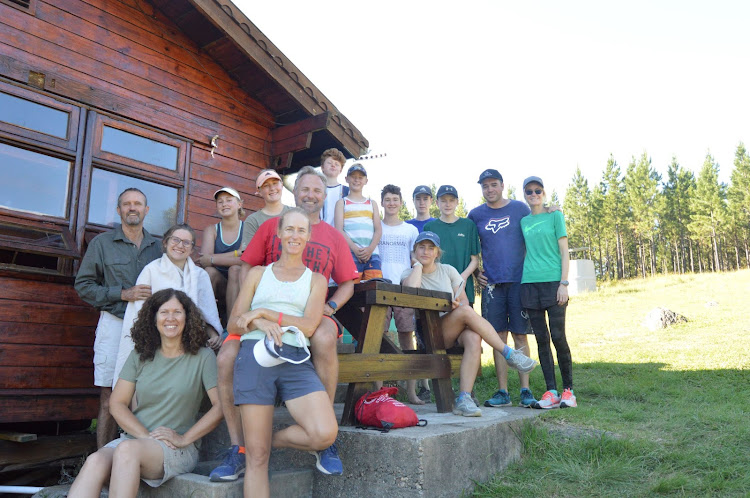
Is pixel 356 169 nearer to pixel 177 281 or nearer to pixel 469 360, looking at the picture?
pixel 177 281

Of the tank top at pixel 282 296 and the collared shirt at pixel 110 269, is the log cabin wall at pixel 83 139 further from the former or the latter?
the tank top at pixel 282 296

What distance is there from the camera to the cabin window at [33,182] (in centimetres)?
462

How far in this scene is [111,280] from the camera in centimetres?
440

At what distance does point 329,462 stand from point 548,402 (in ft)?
8.25

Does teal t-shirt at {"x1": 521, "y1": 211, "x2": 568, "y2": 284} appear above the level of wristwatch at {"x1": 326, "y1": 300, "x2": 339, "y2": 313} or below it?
above

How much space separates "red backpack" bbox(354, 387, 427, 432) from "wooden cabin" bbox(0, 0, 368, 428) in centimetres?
283

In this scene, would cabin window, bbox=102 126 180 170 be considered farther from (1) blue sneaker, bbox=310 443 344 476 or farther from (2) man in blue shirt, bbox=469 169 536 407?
(1) blue sneaker, bbox=310 443 344 476

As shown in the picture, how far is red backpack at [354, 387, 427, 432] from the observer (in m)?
3.48

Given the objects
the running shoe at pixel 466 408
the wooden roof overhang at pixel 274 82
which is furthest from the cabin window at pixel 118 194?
the running shoe at pixel 466 408

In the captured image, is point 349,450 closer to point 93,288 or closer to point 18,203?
point 93,288

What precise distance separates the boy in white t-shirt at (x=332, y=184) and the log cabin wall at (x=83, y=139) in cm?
149

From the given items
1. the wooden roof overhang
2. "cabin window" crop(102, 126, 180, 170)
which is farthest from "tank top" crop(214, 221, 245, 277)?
the wooden roof overhang

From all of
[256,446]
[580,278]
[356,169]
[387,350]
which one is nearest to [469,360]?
[387,350]

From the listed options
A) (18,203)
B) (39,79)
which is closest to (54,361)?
(18,203)
